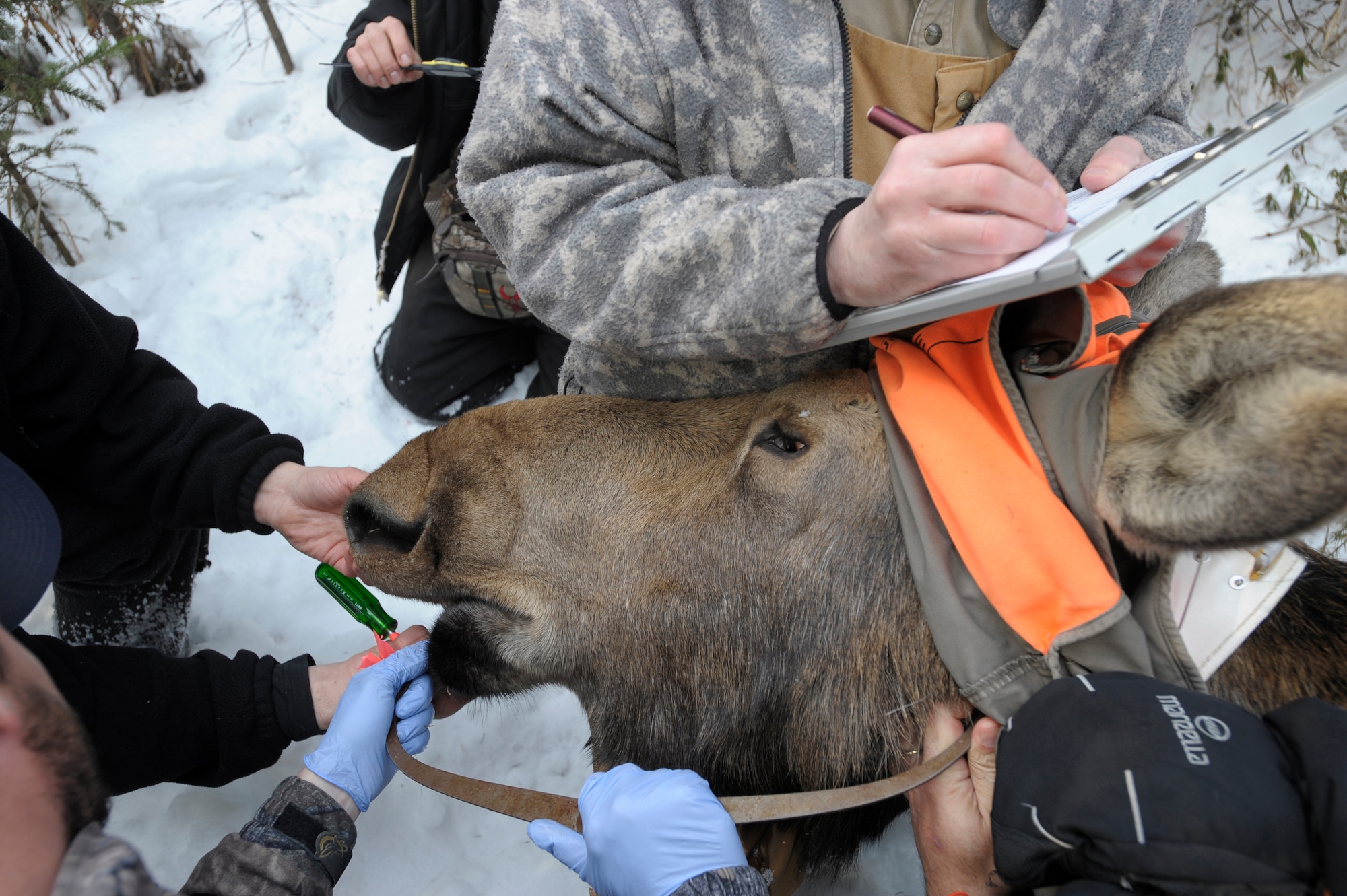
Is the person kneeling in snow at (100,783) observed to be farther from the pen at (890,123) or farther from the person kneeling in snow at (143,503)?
the pen at (890,123)

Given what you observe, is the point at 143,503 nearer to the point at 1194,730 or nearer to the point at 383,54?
the point at 383,54

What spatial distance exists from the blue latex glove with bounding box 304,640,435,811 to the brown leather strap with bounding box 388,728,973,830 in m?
0.06

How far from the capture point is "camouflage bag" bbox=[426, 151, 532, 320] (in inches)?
147

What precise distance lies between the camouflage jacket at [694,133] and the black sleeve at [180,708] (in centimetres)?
165

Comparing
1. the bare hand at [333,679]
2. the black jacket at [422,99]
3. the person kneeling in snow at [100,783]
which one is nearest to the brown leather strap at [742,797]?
the person kneeling in snow at [100,783]

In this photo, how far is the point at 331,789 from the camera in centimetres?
233

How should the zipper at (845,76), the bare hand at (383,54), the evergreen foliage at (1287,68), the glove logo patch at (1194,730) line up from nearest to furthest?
the glove logo patch at (1194,730) < the zipper at (845,76) < the bare hand at (383,54) < the evergreen foliage at (1287,68)

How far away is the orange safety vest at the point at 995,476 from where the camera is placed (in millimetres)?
1499

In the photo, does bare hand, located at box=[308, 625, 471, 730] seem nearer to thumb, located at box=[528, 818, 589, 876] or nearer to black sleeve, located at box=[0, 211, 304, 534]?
black sleeve, located at box=[0, 211, 304, 534]

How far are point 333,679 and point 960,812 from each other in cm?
200

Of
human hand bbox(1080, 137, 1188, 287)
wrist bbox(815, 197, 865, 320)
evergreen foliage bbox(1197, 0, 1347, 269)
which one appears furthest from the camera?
evergreen foliage bbox(1197, 0, 1347, 269)

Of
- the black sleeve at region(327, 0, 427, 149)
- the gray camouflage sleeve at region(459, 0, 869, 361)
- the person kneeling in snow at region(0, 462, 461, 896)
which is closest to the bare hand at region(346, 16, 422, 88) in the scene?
the black sleeve at region(327, 0, 427, 149)

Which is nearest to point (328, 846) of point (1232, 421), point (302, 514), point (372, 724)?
point (372, 724)

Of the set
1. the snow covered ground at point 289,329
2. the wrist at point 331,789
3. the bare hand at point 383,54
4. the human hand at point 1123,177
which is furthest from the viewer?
the bare hand at point 383,54
